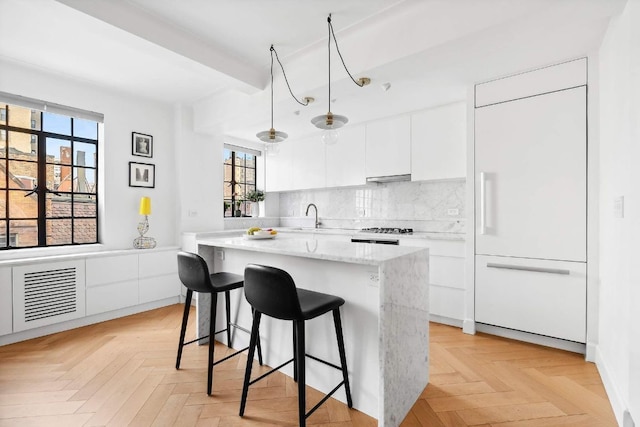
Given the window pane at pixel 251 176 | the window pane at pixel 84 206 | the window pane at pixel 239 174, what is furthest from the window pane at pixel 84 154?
the window pane at pixel 251 176

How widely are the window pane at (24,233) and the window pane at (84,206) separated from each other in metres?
0.39

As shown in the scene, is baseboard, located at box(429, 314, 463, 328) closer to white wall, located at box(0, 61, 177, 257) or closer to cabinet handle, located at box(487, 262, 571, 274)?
cabinet handle, located at box(487, 262, 571, 274)

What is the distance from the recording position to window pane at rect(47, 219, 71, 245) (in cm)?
340

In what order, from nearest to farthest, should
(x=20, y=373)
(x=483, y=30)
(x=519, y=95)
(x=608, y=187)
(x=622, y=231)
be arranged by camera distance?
(x=622, y=231) → (x=483, y=30) → (x=608, y=187) → (x=20, y=373) → (x=519, y=95)

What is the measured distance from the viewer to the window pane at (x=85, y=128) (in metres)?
3.60

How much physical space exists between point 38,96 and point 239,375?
3.38 m

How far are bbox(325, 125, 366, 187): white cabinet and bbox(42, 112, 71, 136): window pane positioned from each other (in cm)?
313

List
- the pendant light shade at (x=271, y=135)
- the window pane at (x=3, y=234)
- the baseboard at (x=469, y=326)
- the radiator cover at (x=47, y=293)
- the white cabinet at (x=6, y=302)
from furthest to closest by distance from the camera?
the window pane at (x=3, y=234)
the baseboard at (x=469, y=326)
the radiator cover at (x=47, y=293)
the white cabinet at (x=6, y=302)
the pendant light shade at (x=271, y=135)

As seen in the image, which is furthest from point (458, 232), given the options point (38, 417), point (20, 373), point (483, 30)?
point (20, 373)

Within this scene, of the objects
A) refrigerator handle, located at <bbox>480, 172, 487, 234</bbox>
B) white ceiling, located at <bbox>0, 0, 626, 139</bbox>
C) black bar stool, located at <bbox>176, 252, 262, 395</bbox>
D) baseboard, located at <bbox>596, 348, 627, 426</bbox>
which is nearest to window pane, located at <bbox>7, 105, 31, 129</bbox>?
white ceiling, located at <bbox>0, 0, 626, 139</bbox>

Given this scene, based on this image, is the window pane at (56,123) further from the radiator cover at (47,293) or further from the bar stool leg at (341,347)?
the bar stool leg at (341,347)

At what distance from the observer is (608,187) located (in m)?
2.14

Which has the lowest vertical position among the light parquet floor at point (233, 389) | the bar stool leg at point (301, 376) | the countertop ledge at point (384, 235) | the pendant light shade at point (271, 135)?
the light parquet floor at point (233, 389)

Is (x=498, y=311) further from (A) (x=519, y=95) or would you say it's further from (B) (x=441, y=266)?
(A) (x=519, y=95)
